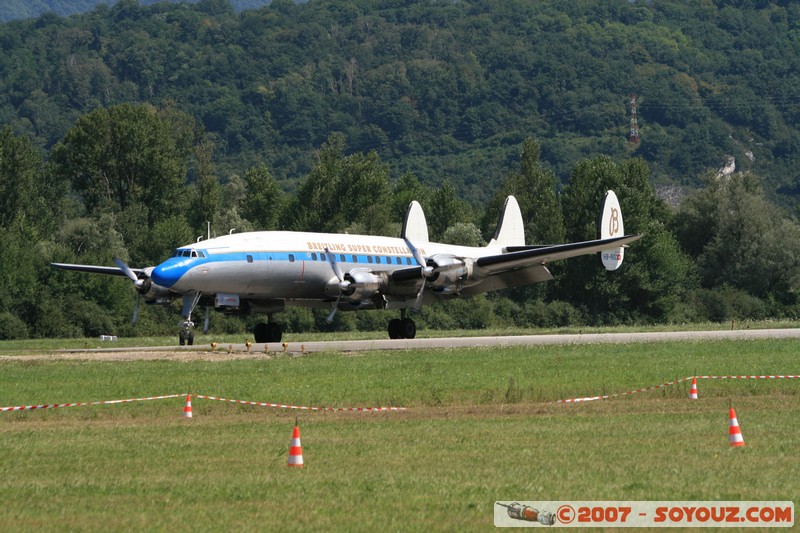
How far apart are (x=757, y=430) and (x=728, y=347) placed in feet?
69.4

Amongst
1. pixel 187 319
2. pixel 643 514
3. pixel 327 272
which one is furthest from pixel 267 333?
pixel 643 514

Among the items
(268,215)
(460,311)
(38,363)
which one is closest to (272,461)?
(38,363)

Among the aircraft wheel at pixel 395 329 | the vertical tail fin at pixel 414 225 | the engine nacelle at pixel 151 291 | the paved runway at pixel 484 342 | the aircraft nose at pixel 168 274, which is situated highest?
the vertical tail fin at pixel 414 225

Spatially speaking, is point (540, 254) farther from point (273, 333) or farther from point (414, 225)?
point (273, 333)

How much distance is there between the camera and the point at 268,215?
104 m

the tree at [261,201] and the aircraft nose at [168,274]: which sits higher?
the tree at [261,201]

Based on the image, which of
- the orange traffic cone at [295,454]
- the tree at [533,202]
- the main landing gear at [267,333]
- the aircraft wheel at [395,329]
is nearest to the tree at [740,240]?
the tree at [533,202]

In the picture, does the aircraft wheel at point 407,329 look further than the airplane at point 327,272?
Yes

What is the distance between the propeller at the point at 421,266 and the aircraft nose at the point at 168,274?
901 centimetres

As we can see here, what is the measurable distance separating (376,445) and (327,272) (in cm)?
2508

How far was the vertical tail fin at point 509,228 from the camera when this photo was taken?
5541 cm

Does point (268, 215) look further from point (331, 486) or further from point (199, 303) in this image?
point (331, 486)

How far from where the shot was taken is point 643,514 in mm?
15086

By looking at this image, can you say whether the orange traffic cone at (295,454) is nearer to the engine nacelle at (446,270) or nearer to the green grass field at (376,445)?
the green grass field at (376,445)
